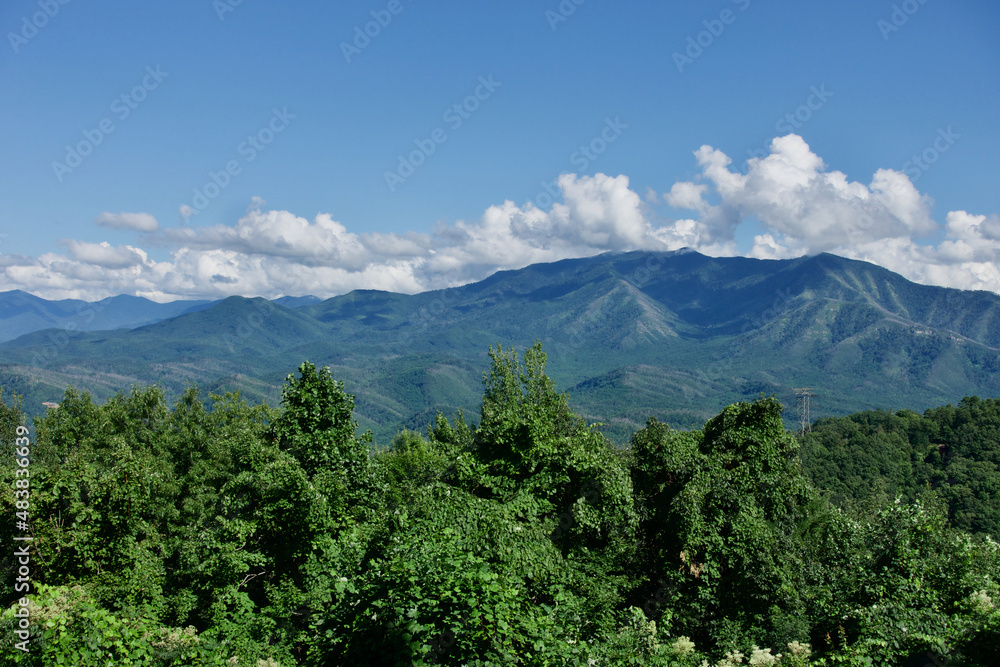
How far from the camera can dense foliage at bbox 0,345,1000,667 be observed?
9.43m

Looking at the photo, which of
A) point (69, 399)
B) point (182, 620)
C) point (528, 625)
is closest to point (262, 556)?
point (182, 620)

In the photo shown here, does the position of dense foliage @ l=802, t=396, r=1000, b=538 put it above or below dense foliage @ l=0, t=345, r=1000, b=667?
below

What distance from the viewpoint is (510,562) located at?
12062 millimetres

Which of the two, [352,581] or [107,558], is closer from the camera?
[352,581]

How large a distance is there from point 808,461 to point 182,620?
10244 centimetres

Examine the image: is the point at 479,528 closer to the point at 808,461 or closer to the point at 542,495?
the point at 542,495

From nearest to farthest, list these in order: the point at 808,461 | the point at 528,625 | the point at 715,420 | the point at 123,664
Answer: the point at 528,625 < the point at 123,664 < the point at 715,420 < the point at 808,461

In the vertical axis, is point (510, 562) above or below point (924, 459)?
above

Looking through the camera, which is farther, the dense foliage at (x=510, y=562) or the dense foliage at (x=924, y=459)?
the dense foliage at (x=924, y=459)

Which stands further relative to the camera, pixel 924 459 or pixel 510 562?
pixel 924 459

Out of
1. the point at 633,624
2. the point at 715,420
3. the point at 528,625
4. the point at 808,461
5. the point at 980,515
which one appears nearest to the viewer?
the point at 528,625

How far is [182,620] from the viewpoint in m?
14.9

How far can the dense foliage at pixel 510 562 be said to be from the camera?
943 centimetres

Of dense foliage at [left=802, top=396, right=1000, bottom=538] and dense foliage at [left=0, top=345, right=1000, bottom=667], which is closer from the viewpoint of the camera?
dense foliage at [left=0, top=345, right=1000, bottom=667]
